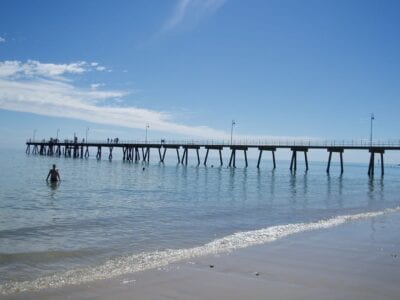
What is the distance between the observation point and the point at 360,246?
9.60m

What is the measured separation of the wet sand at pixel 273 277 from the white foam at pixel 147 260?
13.5 inches

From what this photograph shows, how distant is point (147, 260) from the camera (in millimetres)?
8188

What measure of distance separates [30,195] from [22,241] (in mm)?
10822

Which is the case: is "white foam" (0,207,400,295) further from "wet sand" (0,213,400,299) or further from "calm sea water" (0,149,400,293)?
"wet sand" (0,213,400,299)

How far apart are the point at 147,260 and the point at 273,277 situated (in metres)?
2.55

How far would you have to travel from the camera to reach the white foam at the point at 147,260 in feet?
21.5

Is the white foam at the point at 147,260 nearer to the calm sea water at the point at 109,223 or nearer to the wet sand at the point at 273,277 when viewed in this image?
the calm sea water at the point at 109,223

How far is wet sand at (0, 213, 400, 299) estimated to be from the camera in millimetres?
5926

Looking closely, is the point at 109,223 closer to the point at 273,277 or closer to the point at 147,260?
the point at 147,260

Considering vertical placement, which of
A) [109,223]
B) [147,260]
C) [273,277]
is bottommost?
[109,223]

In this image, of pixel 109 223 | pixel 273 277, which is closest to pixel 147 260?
pixel 273 277

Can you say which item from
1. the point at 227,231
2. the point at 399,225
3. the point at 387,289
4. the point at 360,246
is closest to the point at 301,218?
the point at 399,225

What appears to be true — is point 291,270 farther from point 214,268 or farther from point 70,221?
point 70,221

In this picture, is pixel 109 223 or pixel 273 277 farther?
pixel 109 223
